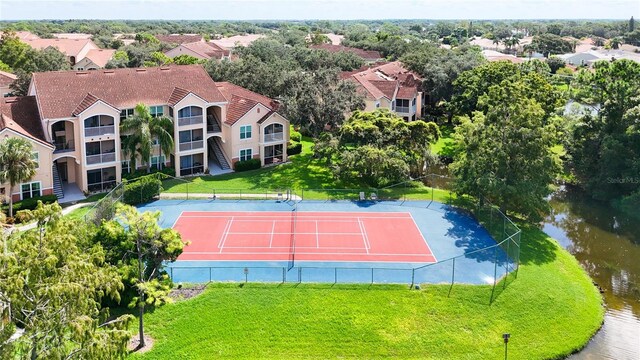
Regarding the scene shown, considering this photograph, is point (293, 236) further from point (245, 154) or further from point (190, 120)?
point (190, 120)

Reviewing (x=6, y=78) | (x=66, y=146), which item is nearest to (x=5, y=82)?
(x=6, y=78)

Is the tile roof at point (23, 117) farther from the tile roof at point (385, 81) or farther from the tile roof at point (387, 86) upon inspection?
the tile roof at point (387, 86)

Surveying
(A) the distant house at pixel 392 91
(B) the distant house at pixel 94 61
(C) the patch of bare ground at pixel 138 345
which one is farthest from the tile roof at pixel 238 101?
(B) the distant house at pixel 94 61

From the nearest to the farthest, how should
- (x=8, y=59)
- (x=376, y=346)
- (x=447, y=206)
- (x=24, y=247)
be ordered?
(x=24, y=247) < (x=376, y=346) < (x=447, y=206) < (x=8, y=59)

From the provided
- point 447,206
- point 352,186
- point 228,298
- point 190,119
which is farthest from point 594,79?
point 228,298

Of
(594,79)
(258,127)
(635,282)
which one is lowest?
(635,282)

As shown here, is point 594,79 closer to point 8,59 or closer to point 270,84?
point 270,84
